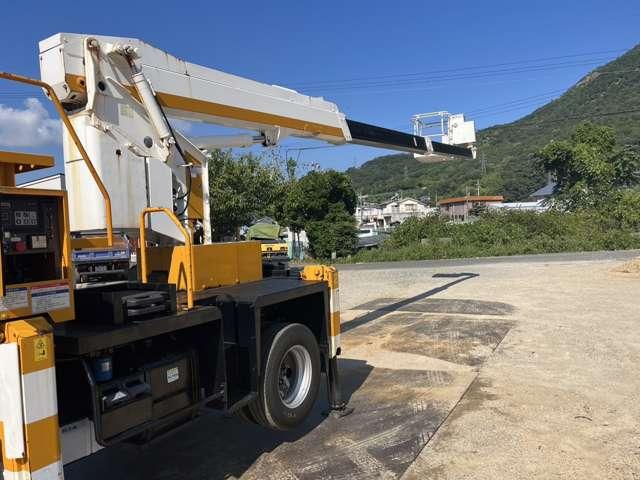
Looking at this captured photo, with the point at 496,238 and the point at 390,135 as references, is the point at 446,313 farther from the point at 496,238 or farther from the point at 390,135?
the point at 496,238

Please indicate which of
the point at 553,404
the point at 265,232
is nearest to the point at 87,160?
the point at 553,404

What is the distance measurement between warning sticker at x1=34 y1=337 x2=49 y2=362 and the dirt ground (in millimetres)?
1972

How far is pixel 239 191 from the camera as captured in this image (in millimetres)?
28422

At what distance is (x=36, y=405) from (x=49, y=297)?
0.59 m

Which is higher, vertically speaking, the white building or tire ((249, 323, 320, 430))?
the white building

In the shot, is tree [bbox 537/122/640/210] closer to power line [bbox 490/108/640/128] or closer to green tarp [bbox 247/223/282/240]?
power line [bbox 490/108/640/128]

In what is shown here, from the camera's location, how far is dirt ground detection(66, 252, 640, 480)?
14.4 feet

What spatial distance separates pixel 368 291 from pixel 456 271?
544 centimetres

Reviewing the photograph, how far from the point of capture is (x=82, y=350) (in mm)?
2977

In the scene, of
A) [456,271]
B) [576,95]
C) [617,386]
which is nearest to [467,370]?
[617,386]

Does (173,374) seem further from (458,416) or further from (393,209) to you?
(393,209)

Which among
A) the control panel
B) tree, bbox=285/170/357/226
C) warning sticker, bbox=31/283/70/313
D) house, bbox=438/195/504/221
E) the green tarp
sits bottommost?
warning sticker, bbox=31/283/70/313

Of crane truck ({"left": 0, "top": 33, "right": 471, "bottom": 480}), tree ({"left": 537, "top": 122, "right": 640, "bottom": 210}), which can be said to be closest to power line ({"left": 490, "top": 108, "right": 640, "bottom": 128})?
tree ({"left": 537, "top": 122, "right": 640, "bottom": 210})

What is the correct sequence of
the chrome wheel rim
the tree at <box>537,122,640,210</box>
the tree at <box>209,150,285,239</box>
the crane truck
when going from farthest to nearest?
the tree at <box>537,122,640,210</box>
the tree at <box>209,150,285,239</box>
the chrome wheel rim
the crane truck
